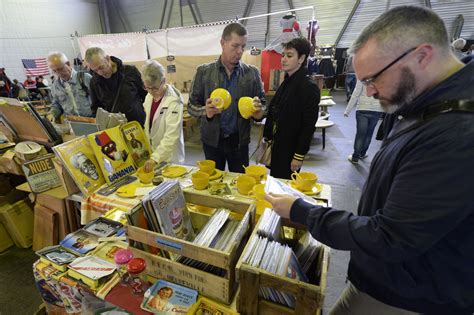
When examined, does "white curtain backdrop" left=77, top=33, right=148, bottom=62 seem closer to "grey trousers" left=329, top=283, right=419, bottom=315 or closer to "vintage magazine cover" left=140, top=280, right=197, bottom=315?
"vintage magazine cover" left=140, top=280, right=197, bottom=315

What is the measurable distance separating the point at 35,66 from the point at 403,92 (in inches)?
433

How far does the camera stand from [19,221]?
2.35 m

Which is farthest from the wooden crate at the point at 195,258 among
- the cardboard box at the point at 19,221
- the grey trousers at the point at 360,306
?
the cardboard box at the point at 19,221

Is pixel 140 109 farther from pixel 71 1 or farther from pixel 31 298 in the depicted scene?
pixel 71 1

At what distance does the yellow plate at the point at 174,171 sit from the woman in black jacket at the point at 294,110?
0.85 meters

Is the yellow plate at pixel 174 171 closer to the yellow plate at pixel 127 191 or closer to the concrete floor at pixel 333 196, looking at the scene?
the yellow plate at pixel 127 191

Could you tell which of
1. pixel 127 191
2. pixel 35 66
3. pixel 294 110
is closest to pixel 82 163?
pixel 127 191

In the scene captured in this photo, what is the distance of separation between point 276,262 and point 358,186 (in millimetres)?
3070

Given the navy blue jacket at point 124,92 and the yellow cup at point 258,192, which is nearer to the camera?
the yellow cup at point 258,192

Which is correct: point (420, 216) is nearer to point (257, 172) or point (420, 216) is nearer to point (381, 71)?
point (381, 71)

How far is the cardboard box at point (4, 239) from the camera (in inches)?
92.7

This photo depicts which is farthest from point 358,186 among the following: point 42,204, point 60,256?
point 42,204

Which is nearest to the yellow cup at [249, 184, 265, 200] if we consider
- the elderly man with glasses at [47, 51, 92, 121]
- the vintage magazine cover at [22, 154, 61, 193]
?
the vintage magazine cover at [22, 154, 61, 193]

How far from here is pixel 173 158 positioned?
209cm
